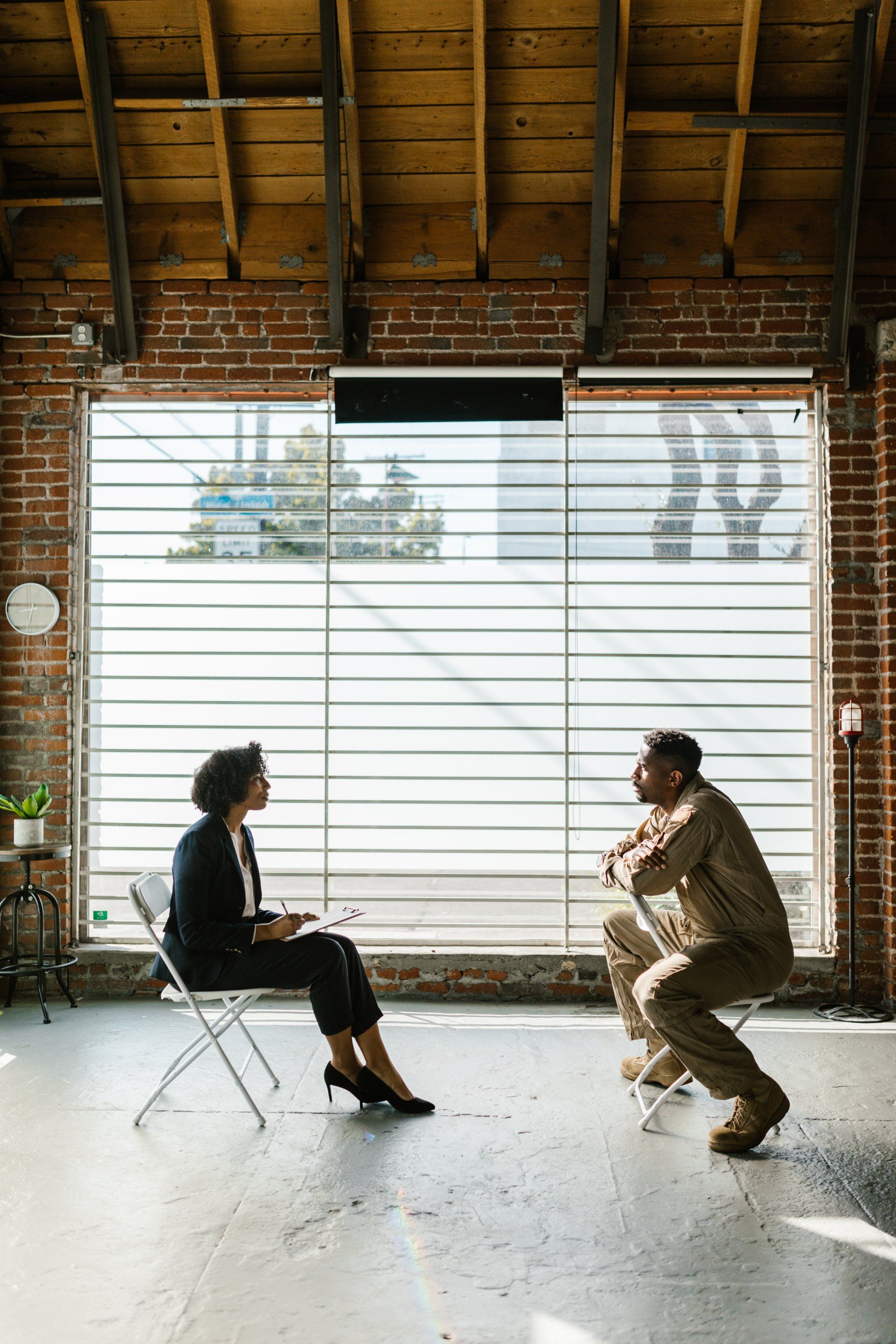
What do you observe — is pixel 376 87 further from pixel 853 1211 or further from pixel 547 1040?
pixel 853 1211

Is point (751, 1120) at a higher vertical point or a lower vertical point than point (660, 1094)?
higher

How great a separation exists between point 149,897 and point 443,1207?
5.68ft

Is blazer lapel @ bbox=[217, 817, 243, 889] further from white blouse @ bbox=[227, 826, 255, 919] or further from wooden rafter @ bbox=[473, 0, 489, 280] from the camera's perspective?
wooden rafter @ bbox=[473, 0, 489, 280]

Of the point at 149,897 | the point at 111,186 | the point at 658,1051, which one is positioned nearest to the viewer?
the point at 149,897

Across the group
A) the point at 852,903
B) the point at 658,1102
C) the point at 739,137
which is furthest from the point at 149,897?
the point at 739,137

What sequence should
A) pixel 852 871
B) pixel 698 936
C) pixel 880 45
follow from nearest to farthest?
pixel 698 936 < pixel 880 45 < pixel 852 871

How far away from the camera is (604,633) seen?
623cm

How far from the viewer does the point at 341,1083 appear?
4.25 m

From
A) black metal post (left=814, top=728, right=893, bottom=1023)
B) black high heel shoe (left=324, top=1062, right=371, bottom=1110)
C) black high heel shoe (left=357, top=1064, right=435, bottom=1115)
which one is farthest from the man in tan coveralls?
black metal post (left=814, top=728, right=893, bottom=1023)

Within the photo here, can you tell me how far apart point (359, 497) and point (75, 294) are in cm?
204

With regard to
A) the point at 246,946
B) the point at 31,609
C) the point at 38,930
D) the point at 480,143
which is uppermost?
the point at 480,143

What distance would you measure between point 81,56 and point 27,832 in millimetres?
4072

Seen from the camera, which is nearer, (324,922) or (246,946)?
(246,946)

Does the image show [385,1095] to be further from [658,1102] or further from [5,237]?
[5,237]
